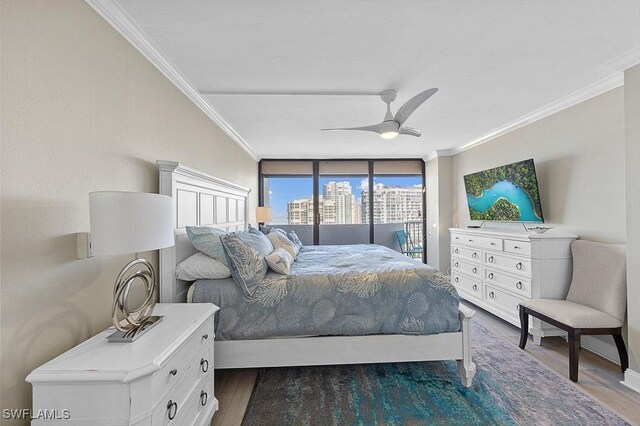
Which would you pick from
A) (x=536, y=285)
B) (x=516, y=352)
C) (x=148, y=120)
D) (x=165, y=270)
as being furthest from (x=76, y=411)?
(x=536, y=285)

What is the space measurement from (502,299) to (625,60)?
2506mm

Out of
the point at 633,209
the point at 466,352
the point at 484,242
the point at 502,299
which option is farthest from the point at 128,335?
the point at 484,242

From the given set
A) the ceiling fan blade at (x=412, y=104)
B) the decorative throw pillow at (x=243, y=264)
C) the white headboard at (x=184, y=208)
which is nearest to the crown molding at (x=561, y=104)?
the ceiling fan blade at (x=412, y=104)

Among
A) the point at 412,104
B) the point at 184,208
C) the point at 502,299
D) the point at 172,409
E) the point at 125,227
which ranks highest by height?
the point at 412,104

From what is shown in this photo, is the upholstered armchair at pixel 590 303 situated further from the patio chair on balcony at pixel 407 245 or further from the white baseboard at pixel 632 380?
the patio chair on balcony at pixel 407 245

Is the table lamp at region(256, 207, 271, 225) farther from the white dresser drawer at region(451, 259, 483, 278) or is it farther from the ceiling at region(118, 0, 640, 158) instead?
the white dresser drawer at region(451, 259, 483, 278)

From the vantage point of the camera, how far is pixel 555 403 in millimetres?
1979

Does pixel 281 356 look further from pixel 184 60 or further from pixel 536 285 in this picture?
pixel 536 285

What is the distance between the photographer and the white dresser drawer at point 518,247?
118 inches

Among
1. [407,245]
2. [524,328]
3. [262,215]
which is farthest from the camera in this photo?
[407,245]

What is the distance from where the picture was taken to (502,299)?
3.39 meters

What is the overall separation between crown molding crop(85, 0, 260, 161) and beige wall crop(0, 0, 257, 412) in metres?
→ 0.05

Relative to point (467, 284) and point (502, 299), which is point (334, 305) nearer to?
point (502, 299)

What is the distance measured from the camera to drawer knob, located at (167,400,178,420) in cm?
123
